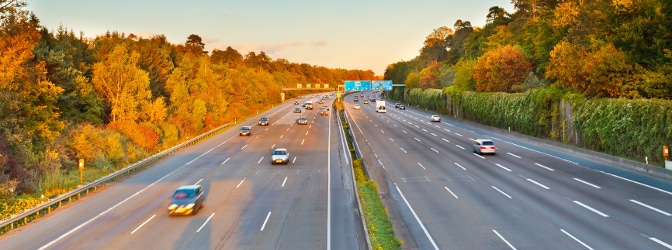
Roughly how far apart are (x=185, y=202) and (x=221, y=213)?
1.79 meters

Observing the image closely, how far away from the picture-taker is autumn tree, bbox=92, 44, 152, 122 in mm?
59000

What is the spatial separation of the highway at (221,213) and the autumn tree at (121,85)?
1668 cm

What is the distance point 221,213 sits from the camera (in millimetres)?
25062

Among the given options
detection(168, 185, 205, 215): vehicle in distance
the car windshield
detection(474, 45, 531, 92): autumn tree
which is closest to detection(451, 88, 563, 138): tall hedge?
detection(474, 45, 531, 92): autumn tree

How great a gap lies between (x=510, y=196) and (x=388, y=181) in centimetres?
832

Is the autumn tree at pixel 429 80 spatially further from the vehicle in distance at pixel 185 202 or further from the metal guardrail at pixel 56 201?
the vehicle in distance at pixel 185 202

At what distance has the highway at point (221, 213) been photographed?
2022 cm

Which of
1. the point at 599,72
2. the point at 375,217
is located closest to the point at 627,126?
the point at 599,72

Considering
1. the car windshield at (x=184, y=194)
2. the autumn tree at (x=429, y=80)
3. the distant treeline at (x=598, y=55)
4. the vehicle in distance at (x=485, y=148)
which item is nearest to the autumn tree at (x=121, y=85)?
the car windshield at (x=184, y=194)

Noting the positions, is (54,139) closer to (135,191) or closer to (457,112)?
(135,191)

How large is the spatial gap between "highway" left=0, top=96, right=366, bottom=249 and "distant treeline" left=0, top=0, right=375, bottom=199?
4.58m

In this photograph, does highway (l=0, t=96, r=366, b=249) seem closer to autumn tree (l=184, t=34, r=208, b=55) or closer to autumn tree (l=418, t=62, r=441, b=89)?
autumn tree (l=418, t=62, r=441, b=89)

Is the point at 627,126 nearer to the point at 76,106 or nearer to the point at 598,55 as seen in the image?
the point at 598,55

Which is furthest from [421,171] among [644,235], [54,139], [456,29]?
[456,29]
